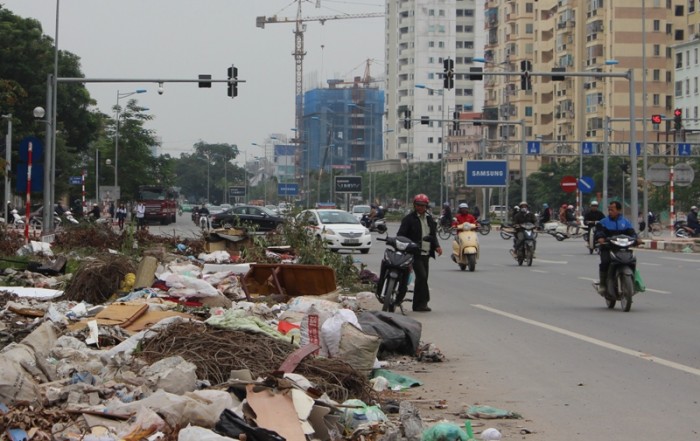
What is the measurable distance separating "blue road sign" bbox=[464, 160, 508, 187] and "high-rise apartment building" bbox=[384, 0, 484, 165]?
4064 inches

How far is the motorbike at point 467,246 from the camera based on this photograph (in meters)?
30.2

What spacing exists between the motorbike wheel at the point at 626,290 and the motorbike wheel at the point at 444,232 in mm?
Answer: 40112

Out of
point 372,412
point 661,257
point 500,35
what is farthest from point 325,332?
point 500,35

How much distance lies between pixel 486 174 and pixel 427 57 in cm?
10746

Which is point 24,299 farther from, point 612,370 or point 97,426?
point 97,426

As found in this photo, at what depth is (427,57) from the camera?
18362cm

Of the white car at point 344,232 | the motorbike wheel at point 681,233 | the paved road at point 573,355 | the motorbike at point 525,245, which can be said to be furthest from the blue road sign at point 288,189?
the paved road at point 573,355

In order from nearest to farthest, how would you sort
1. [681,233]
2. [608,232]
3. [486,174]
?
[608,232] < [681,233] < [486,174]

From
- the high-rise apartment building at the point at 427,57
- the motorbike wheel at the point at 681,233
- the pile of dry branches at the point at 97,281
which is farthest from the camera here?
the high-rise apartment building at the point at 427,57

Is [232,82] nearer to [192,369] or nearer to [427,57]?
[192,369]

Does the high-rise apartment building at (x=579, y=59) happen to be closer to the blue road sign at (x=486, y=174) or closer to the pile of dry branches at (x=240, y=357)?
the blue road sign at (x=486, y=174)

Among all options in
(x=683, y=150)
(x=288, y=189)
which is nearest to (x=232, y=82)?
(x=683, y=150)

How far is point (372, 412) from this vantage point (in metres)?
8.30

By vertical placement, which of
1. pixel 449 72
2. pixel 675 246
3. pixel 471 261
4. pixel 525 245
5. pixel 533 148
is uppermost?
pixel 449 72
